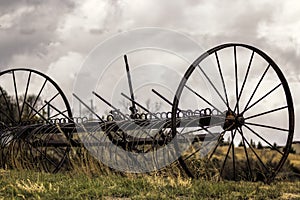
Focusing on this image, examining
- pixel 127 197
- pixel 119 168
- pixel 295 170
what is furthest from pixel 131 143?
pixel 295 170

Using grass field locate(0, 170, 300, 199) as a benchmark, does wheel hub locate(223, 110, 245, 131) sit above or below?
above

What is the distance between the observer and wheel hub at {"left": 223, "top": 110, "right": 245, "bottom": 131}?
7.67 metres

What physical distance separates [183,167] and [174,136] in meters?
0.49

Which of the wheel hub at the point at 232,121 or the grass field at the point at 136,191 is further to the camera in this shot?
the wheel hub at the point at 232,121

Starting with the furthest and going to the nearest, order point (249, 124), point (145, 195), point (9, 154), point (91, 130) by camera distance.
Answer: point (9, 154) < point (91, 130) < point (249, 124) < point (145, 195)

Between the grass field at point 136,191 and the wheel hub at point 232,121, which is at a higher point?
the wheel hub at point 232,121

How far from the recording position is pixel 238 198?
554 centimetres

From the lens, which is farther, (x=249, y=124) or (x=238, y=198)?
(x=249, y=124)

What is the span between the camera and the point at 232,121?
302 inches

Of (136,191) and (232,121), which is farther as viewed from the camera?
(232,121)

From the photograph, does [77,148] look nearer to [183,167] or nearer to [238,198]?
[183,167]

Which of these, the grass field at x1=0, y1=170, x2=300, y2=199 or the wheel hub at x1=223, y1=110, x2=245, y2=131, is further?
the wheel hub at x1=223, y1=110, x2=245, y2=131

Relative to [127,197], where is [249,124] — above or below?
above

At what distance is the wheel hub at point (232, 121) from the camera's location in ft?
25.2
